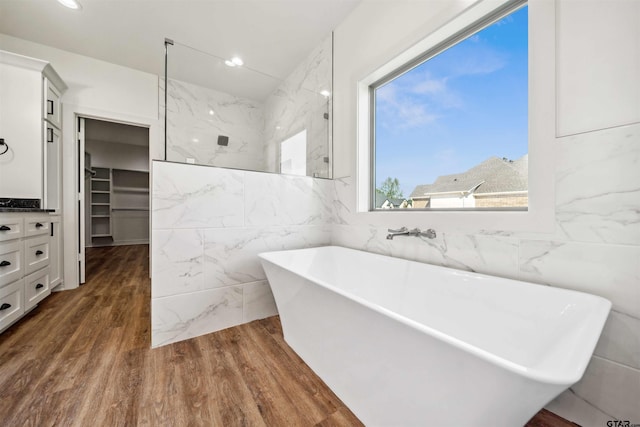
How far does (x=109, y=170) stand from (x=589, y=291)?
7768mm

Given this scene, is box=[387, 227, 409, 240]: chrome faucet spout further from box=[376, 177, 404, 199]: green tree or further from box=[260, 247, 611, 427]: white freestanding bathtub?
box=[376, 177, 404, 199]: green tree

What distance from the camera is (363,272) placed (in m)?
1.74

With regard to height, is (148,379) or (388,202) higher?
(388,202)

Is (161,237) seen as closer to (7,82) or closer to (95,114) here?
(7,82)

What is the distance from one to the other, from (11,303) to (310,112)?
9.25 ft

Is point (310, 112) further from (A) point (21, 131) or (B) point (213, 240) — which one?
(A) point (21, 131)

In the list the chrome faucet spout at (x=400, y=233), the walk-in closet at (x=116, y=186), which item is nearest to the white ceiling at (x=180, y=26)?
the chrome faucet spout at (x=400, y=233)

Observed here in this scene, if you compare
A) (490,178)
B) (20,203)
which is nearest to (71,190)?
(20,203)

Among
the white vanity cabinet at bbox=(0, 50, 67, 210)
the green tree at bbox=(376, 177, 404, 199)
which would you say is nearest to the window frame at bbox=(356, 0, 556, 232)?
the green tree at bbox=(376, 177, 404, 199)

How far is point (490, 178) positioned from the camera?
1485mm

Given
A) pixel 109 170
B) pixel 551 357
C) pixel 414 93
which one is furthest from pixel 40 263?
pixel 109 170

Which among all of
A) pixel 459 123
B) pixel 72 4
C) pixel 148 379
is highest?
pixel 72 4

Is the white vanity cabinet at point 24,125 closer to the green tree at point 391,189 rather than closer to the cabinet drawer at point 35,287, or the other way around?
the cabinet drawer at point 35,287

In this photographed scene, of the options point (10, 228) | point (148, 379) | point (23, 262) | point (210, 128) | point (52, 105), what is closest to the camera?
point (148, 379)
